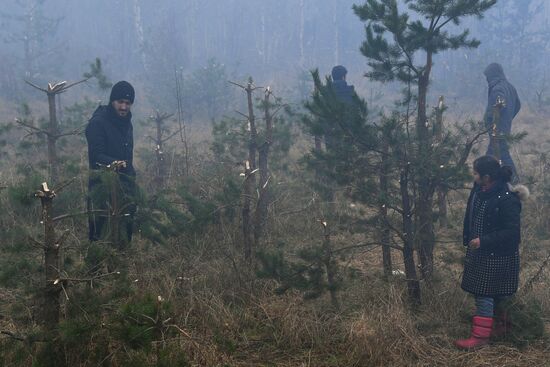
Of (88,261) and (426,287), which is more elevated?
(88,261)

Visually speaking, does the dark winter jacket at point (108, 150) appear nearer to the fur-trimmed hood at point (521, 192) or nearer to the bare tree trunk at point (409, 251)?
the bare tree trunk at point (409, 251)

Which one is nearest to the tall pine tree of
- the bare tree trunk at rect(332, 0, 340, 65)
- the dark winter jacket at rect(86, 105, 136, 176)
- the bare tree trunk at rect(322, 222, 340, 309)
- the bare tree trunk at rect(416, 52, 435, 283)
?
the bare tree trunk at rect(416, 52, 435, 283)

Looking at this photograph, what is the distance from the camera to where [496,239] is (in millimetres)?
3432

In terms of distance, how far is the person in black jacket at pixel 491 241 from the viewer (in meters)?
3.46

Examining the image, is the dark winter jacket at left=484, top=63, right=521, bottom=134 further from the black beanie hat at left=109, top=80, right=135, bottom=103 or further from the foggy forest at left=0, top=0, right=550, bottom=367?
the black beanie hat at left=109, top=80, right=135, bottom=103

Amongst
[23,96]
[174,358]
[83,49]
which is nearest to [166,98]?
[23,96]

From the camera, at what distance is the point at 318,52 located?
91.6 ft

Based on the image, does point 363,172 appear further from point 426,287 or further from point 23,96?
point 23,96

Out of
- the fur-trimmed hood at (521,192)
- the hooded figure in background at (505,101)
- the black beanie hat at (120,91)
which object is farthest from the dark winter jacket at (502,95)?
the black beanie hat at (120,91)

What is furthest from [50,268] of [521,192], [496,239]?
[521,192]

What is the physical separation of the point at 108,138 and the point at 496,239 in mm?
3452

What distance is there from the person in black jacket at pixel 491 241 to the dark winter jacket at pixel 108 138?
121 inches

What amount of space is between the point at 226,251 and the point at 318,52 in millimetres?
24560

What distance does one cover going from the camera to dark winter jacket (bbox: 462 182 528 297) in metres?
3.45
